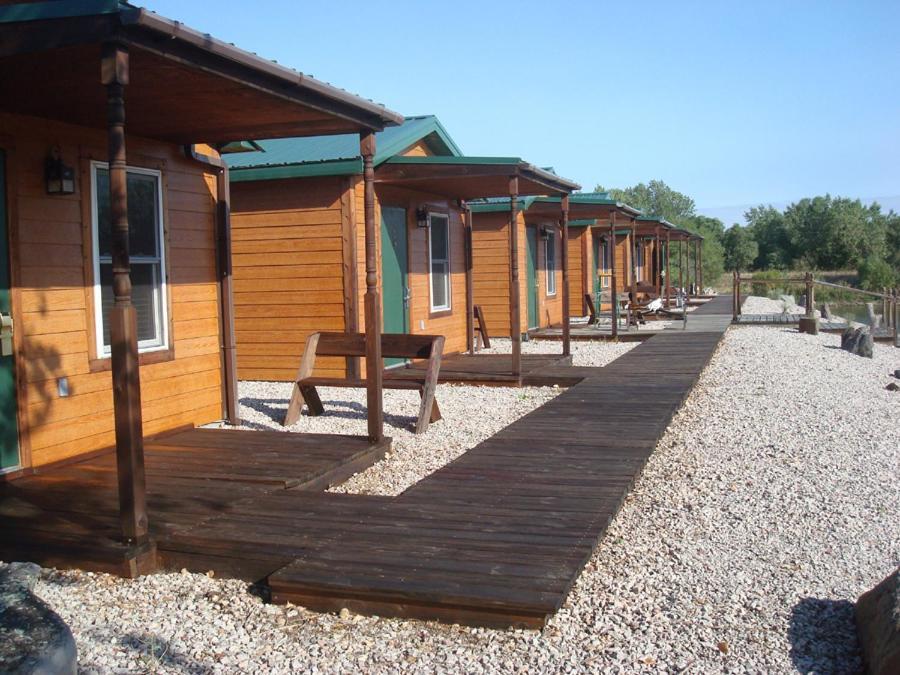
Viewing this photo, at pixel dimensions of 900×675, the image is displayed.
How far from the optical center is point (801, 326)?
1845 cm

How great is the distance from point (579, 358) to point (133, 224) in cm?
830

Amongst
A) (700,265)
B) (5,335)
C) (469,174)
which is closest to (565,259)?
(469,174)

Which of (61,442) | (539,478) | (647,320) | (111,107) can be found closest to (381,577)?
(539,478)

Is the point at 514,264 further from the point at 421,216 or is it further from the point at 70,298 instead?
the point at 70,298

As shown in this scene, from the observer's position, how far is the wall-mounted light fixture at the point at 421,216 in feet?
40.4

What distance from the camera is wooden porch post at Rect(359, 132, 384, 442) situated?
20.7ft

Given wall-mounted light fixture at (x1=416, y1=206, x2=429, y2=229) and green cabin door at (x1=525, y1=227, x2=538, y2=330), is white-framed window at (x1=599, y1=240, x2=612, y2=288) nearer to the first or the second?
green cabin door at (x1=525, y1=227, x2=538, y2=330)

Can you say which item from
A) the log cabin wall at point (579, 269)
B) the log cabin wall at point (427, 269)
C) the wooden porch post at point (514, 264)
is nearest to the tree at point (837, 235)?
the log cabin wall at point (579, 269)

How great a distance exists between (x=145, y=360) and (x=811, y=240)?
5626 centimetres

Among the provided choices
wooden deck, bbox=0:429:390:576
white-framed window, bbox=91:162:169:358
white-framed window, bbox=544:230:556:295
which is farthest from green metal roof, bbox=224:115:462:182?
white-framed window, bbox=544:230:556:295

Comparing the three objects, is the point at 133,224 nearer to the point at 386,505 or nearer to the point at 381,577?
the point at 386,505

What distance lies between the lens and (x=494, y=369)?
11.3m

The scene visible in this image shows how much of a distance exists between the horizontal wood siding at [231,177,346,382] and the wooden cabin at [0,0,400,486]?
2785mm

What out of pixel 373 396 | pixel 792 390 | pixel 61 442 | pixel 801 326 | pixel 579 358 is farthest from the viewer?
pixel 801 326
